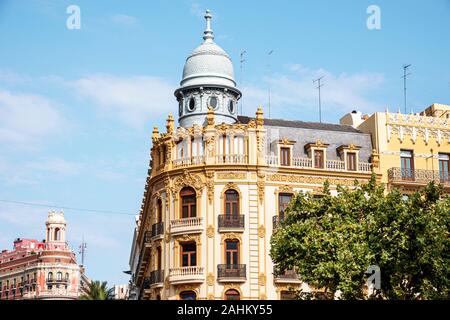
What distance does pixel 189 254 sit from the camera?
197 ft

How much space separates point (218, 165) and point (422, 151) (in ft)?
53.2

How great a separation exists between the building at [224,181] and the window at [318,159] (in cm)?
7

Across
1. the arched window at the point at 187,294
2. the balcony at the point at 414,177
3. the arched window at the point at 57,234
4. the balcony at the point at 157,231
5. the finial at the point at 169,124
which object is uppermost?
the arched window at the point at 57,234

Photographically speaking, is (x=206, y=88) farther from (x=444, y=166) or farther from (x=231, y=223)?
(x=444, y=166)

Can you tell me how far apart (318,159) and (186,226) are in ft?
35.7

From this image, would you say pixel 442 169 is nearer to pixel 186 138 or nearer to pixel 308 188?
pixel 308 188

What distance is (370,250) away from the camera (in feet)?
147

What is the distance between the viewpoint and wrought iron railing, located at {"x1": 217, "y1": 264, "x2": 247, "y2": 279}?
2301 inches

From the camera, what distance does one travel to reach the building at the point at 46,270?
16550 centimetres

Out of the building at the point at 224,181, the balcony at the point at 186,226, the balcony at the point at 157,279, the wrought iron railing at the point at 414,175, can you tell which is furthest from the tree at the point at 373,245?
the wrought iron railing at the point at 414,175

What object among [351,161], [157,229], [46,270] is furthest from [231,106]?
[46,270]

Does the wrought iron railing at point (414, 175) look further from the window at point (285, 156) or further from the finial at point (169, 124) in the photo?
the finial at point (169, 124)

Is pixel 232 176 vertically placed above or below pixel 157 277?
above
